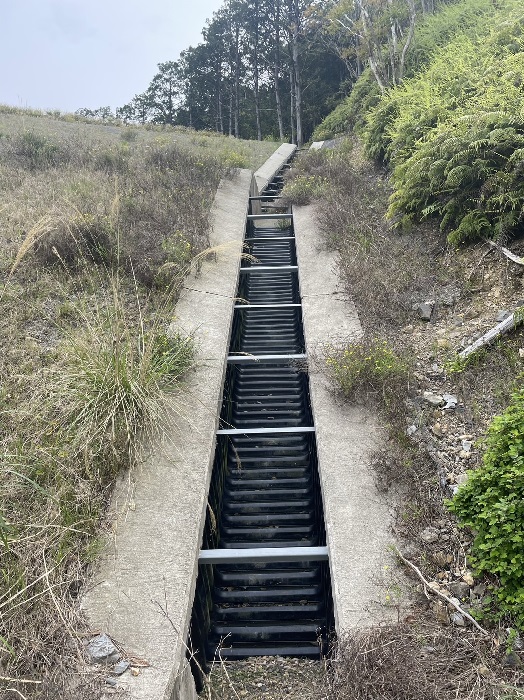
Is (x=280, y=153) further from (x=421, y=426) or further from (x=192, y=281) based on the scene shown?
(x=421, y=426)

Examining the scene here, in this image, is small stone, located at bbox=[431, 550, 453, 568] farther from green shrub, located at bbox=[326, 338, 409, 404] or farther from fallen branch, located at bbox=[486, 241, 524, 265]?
fallen branch, located at bbox=[486, 241, 524, 265]

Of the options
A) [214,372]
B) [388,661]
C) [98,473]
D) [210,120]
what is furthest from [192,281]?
[210,120]

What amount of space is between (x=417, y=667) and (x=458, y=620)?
451 millimetres

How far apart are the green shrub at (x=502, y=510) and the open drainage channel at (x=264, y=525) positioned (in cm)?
107

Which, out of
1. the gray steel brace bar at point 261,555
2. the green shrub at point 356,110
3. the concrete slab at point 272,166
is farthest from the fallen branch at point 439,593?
the green shrub at point 356,110

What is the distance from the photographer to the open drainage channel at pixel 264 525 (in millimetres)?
3670

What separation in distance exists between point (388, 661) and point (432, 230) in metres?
6.01

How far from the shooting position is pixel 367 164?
39.2ft

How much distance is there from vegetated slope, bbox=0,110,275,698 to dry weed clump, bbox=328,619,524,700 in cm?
136

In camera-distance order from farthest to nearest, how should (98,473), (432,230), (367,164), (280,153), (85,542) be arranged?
(280,153) → (367,164) → (432,230) → (98,473) → (85,542)

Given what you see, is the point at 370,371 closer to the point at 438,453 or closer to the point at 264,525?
the point at 438,453

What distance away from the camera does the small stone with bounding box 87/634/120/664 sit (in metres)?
2.83

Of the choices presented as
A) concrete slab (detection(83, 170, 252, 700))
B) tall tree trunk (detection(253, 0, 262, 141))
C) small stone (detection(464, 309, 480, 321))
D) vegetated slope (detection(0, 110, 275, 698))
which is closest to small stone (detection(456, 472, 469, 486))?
concrete slab (detection(83, 170, 252, 700))

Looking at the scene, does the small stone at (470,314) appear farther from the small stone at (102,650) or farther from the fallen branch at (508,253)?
the small stone at (102,650)
